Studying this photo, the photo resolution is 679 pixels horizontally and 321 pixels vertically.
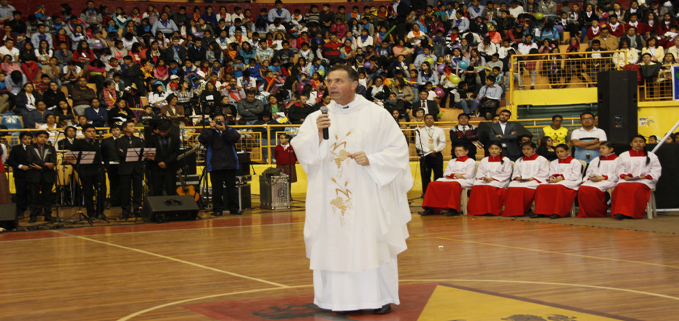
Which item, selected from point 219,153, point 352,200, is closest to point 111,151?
point 219,153

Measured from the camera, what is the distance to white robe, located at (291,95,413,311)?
4.64m

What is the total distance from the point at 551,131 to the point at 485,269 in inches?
332

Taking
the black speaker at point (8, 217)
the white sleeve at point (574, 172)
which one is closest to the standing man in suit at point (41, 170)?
the black speaker at point (8, 217)

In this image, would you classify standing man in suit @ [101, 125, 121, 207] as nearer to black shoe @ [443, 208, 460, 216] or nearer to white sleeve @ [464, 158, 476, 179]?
black shoe @ [443, 208, 460, 216]

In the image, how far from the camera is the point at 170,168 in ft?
39.2

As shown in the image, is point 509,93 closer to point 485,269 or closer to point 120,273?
point 485,269

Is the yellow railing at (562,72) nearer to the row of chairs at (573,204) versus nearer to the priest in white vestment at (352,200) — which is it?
the row of chairs at (573,204)

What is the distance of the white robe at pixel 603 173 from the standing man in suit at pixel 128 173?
7.53m

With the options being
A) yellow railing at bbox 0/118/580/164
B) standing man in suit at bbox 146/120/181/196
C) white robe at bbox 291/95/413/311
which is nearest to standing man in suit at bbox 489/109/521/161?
yellow railing at bbox 0/118/580/164

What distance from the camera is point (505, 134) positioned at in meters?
13.4

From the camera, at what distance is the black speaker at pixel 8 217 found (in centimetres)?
1058

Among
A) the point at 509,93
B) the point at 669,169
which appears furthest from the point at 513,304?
the point at 509,93

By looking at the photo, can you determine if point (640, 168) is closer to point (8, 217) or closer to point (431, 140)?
point (431, 140)

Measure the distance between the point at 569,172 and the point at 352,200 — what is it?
772 cm
